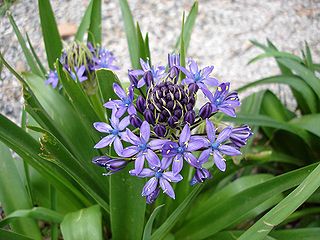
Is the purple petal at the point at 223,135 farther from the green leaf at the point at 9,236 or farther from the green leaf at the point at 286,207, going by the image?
the green leaf at the point at 9,236

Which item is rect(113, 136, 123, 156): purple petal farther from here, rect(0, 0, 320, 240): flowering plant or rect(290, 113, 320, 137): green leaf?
rect(290, 113, 320, 137): green leaf

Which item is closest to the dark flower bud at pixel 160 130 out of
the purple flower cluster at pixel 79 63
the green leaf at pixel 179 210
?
the green leaf at pixel 179 210

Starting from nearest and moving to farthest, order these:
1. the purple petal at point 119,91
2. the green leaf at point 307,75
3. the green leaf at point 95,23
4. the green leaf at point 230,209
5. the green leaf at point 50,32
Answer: the purple petal at point 119,91, the green leaf at point 230,209, the green leaf at point 50,32, the green leaf at point 95,23, the green leaf at point 307,75

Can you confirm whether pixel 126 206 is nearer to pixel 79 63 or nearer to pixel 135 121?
pixel 135 121

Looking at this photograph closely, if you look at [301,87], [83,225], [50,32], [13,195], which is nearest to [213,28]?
[301,87]

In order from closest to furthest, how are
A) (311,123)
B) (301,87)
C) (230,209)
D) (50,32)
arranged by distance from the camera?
(230,209)
(50,32)
(311,123)
(301,87)

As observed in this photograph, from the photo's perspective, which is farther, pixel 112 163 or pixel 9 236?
pixel 9 236

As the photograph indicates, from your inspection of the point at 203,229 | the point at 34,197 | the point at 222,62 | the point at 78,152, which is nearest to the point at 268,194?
the point at 203,229
